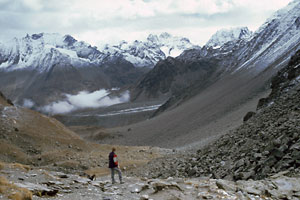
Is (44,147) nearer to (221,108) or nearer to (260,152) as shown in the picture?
(260,152)

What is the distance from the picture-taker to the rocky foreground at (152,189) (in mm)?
11852

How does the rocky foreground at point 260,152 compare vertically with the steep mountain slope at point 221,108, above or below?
below

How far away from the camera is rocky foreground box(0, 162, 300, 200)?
11852mm

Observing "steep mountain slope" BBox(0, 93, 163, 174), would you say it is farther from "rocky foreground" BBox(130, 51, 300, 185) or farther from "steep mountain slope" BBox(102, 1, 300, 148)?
"steep mountain slope" BBox(102, 1, 300, 148)

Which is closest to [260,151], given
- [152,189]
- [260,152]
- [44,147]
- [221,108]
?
[260,152]

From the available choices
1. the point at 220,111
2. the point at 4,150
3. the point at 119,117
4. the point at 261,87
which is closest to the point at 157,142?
the point at 220,111

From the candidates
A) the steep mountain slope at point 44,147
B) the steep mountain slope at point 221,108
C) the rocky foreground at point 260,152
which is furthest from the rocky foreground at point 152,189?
the steep mountain slope at point 221,108

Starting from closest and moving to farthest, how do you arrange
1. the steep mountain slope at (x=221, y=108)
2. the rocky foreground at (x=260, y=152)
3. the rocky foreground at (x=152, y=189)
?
the rocky foreground at (x=152, y=189), the rocky foreground at (x=260, y=152), the steep mountain slope at (x=221, y=108)

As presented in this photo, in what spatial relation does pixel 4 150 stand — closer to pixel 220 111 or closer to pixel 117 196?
pixel 117 196

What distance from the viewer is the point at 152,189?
12.8 meters

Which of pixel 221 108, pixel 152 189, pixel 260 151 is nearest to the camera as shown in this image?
pixel 152 189

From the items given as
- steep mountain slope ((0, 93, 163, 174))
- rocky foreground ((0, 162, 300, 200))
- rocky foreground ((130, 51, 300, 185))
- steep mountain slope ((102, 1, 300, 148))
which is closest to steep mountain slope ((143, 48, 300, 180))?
rocky foreground ((130, 51, 300, 185))

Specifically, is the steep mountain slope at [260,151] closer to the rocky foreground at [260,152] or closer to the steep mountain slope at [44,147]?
the rocky foreground at [260,152]

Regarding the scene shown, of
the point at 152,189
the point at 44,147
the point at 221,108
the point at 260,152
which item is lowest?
the point at 152,189
